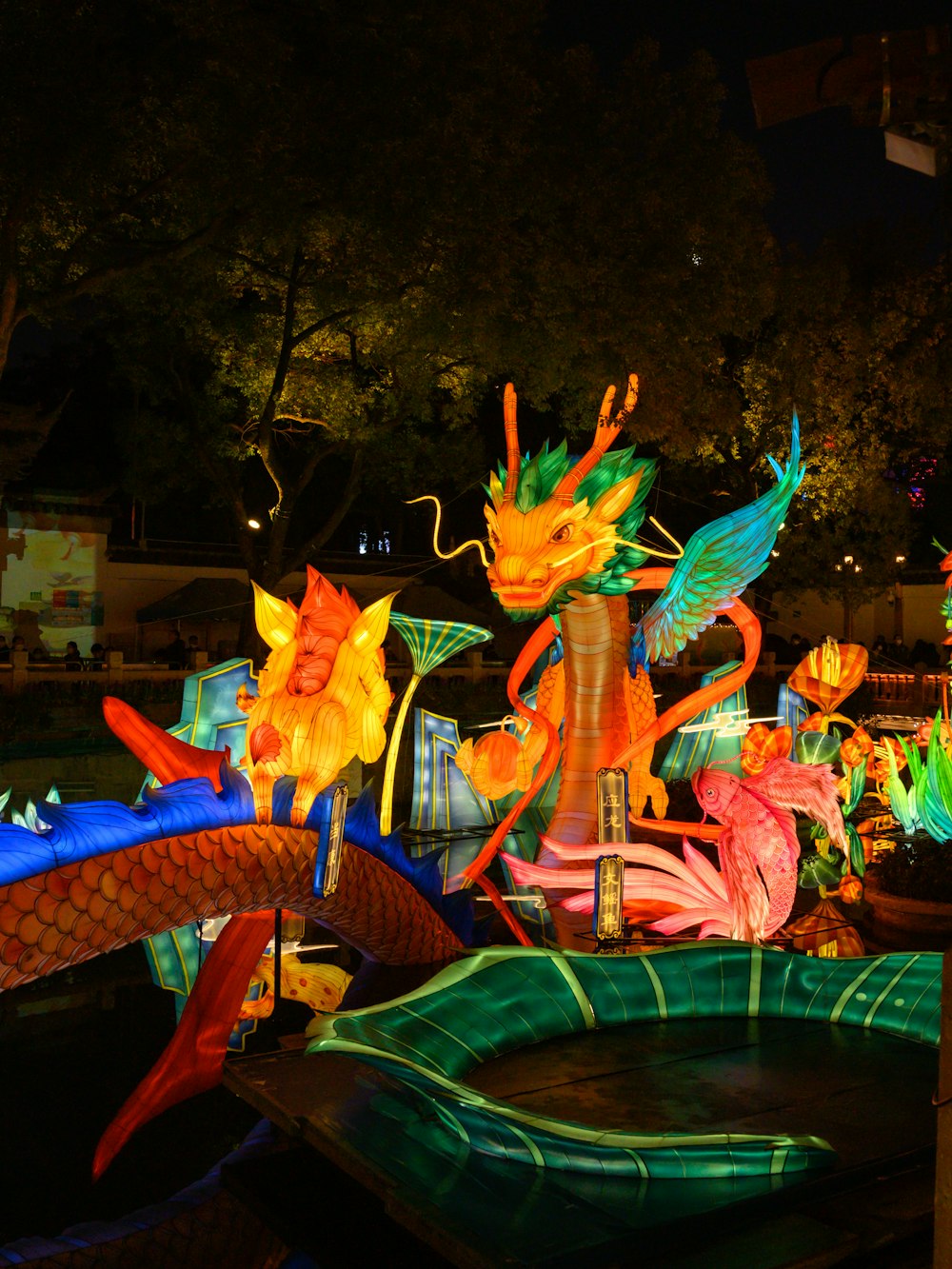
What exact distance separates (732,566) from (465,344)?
6073mm

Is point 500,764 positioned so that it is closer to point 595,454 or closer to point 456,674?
point 595,454

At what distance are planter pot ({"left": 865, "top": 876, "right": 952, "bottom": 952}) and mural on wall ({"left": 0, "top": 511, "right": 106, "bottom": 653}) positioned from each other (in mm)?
13331

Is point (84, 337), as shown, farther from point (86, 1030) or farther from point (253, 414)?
point (86, 1030)

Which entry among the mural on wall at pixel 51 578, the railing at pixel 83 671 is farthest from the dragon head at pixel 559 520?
the mural on wall at pixel 51 578

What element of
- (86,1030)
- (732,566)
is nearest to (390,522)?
(732,566)

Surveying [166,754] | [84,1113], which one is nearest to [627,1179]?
[84,1113]

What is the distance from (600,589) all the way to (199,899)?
399cm

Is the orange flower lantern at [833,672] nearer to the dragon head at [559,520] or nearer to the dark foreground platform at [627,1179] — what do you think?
the dragon head at [559,520]

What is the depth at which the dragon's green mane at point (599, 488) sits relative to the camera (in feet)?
27.2

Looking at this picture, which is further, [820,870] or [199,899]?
[820,870]

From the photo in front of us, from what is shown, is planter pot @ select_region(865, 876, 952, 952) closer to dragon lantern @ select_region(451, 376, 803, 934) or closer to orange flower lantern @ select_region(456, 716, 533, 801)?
dragon lantern @ select_region(451, 376, 803, 934)

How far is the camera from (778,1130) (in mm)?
4344

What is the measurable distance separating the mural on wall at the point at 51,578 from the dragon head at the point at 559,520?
11932 millimetres

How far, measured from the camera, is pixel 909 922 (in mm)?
8680
